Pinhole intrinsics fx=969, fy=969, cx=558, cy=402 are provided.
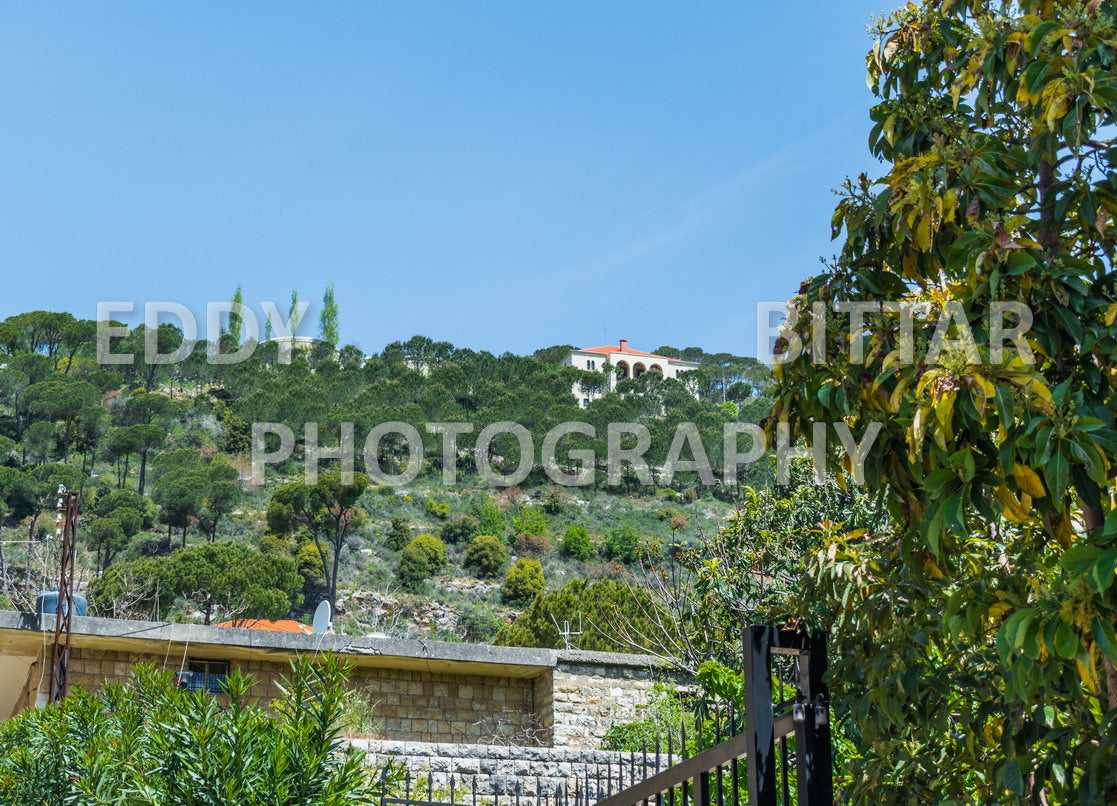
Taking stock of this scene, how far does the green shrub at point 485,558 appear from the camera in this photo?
43938 mm

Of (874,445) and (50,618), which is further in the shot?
(50,618)

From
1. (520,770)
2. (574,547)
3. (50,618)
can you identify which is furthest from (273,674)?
(574,547)

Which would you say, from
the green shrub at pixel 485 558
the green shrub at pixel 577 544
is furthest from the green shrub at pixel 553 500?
the green shrub at pixel 485 558

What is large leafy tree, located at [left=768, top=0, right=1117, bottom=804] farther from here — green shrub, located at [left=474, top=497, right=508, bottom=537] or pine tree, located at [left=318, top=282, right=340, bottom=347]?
pine tree, located at [left=318, top=282, right=340, bottom=347]

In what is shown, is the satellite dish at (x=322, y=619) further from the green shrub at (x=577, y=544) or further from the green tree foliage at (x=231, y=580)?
the green shrub at (x=577, y=544)

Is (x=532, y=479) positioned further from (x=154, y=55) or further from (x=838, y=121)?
(x=838, y=121)

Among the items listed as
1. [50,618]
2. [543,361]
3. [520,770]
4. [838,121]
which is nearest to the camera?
[838,121]

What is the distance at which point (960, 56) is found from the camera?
10.3ft

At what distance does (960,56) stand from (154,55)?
522 inches

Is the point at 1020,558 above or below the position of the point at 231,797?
above

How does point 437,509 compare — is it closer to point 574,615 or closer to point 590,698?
point 574,615

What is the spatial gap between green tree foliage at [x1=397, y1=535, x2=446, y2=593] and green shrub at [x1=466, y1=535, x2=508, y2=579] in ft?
4.33

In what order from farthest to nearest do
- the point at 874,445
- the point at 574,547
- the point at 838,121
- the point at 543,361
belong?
the point at 543,361, the point at 574,547, the point at 838,121, the point at 874,445

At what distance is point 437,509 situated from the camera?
47.4 m
